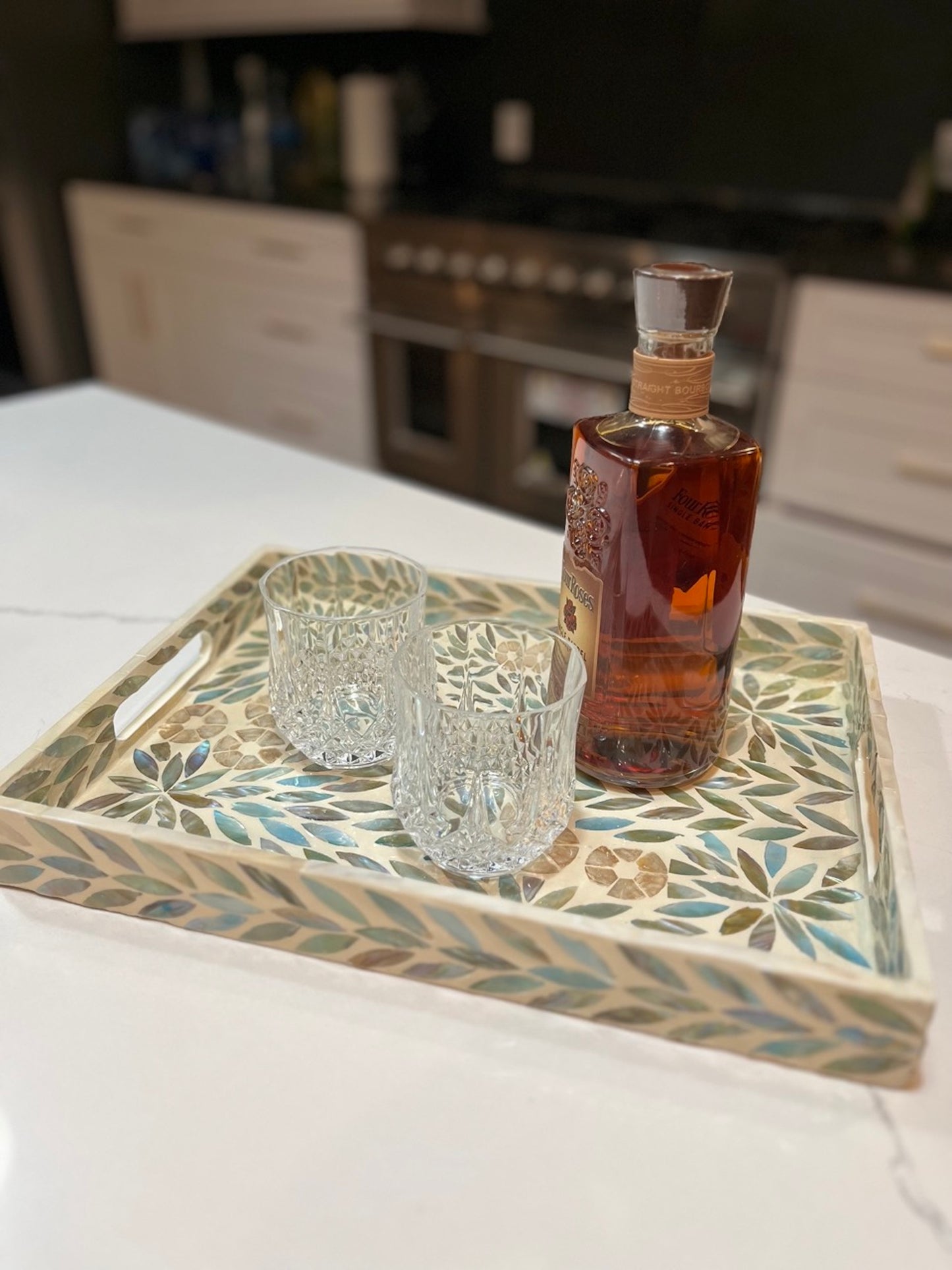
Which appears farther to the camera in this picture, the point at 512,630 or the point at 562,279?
the point at 562,279

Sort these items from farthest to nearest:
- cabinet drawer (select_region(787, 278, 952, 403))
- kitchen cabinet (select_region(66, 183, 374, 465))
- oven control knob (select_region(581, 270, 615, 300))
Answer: kitchen cabinet (select_region(66, 183, 374, 465)) → oven control knob (select_region(581, 270, 615, 300)) → cabinet drawer (select_region(787, 278, 952, 403))

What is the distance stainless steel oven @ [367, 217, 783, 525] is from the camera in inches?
71.6

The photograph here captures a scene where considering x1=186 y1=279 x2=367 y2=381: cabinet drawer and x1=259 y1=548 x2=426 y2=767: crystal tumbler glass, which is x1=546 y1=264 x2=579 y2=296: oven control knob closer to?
x1=186 y1=279 x2=367 y2=381: cabinet drawer

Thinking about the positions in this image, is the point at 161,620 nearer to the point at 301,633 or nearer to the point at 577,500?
the point at 301,633

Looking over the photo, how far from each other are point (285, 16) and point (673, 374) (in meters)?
2.48

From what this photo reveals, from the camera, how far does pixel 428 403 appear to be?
2.33 m

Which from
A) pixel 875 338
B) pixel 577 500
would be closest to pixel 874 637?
pixel 577 500

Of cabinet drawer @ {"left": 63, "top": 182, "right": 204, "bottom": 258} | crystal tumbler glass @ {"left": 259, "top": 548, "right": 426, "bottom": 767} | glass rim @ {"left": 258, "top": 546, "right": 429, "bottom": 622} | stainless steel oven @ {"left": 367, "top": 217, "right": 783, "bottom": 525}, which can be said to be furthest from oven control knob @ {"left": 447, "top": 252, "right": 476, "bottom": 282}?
crystal tumbler glass @ {"left": 259, "top": 548, "right": 426, "bottom": 767}

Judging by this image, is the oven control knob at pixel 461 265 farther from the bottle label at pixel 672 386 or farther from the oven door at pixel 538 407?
the bottle label at pixel 672 386

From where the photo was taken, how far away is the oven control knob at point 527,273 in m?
1.99

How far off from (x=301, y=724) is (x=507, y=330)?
1.70 metres

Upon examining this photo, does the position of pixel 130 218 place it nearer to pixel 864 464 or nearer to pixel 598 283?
pixel 598 283

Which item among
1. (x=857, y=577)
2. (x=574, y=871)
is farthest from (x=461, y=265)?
(x=574, y=871)

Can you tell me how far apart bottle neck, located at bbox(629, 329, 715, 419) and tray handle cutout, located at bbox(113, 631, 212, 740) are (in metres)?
0.34
